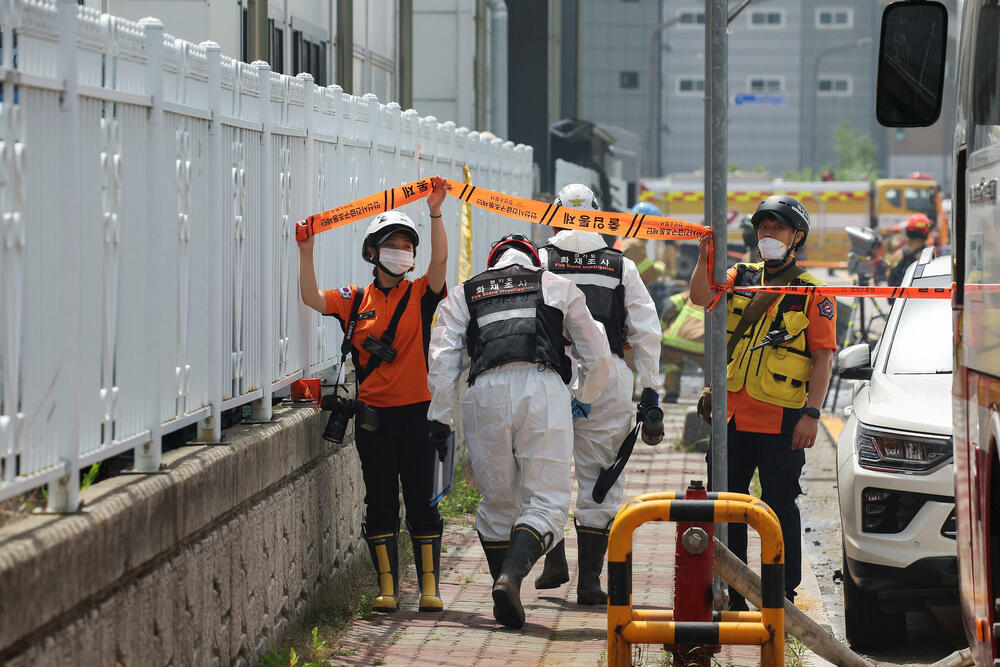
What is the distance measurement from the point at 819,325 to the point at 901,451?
707 millimetres

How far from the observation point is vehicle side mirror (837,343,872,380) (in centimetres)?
762

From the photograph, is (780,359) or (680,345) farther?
(680,345)

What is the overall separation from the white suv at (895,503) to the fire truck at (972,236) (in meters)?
1.21

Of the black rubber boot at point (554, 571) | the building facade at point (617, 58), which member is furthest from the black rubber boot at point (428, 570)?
the building facade at point (617, 58)

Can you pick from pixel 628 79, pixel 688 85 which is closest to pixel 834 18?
pixel 688 85

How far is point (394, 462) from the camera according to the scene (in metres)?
7.42

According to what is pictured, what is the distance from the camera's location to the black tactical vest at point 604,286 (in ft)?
25.7

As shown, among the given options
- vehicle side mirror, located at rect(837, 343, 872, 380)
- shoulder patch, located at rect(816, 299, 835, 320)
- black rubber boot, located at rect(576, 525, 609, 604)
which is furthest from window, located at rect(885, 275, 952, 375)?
black rubber boot, located at rect(576, 525, 609, 604)

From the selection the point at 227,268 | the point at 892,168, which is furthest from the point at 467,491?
the point at 892,168

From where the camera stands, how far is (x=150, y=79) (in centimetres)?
515

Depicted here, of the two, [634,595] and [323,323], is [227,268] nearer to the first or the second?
[323,323]

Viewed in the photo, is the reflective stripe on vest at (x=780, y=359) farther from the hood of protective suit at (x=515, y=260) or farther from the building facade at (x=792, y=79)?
the building facade at (x=792, y=79)

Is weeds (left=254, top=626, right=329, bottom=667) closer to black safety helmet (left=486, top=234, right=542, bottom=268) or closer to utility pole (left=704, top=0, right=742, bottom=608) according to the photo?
utility pole (left=704, top=0, right=742, bottom=608)

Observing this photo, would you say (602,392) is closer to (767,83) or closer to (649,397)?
(649,397)
